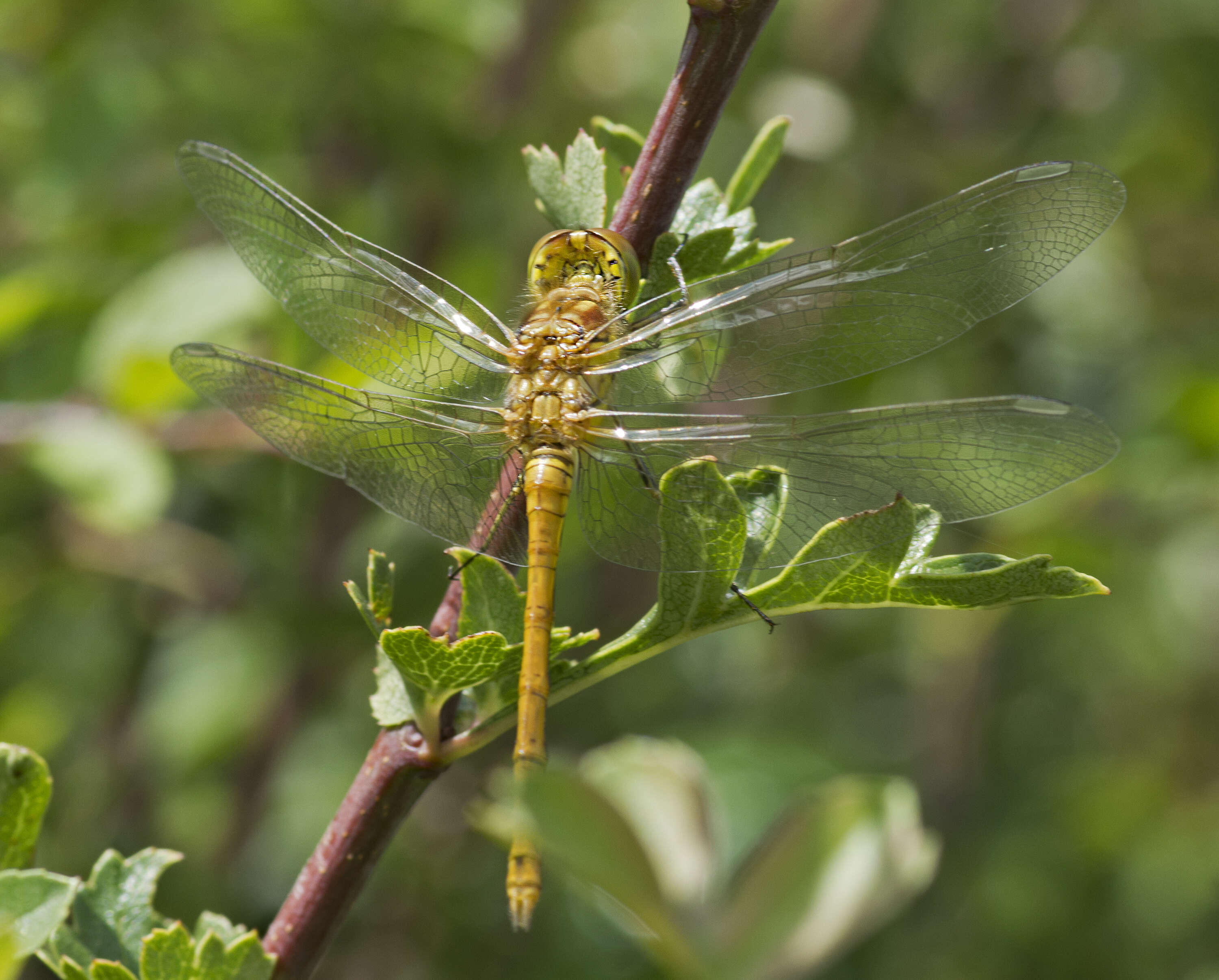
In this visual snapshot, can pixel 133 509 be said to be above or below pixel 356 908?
above

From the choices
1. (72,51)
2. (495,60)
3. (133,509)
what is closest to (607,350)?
(133,509)

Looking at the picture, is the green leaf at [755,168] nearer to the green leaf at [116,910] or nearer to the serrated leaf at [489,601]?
the serrated leaf at [489,601]

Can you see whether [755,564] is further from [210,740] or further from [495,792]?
[210,740]

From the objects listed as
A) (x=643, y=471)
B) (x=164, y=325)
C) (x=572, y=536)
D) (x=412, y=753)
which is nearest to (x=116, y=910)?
(x=412, y=753)

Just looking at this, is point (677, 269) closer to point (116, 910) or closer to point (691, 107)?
point (691, 107)

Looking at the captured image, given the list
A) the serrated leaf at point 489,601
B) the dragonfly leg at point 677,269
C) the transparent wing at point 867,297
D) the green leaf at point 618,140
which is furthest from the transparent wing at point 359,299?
the serrated leaf at point 489,601

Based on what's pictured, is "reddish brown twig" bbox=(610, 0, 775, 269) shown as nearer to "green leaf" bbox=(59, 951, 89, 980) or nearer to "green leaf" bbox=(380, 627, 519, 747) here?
"green leaf" bbox=(380, 627, 519, 747)
